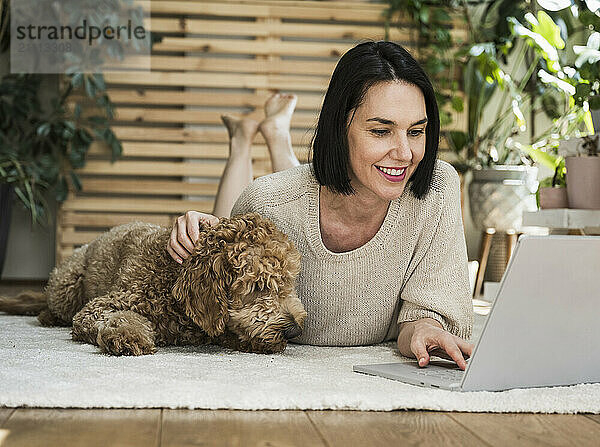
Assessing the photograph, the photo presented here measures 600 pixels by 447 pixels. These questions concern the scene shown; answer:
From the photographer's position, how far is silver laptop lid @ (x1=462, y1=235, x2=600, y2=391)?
4.81 feet

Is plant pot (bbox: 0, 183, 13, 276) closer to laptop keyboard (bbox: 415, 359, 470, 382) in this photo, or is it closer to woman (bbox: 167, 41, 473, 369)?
woman (bbox: 167, 41, 473, 369)

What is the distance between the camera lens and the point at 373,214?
7.30 ft

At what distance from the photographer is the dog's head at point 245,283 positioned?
6.26ft

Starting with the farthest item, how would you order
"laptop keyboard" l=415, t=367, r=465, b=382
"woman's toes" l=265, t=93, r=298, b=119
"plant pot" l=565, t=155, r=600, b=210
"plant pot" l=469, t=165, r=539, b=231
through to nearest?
1. "plant pot" l=469, t=165, r=539, b=231
2. "woman's toes" l=265, t=93, r=298, b=119
3. "plant pot" l=565, t=155, r=600, b=210
4. "laptop keyboard" l=415, t=367, r=465, b=382

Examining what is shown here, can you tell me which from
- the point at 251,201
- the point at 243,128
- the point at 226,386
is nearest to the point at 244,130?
the point at 243,128

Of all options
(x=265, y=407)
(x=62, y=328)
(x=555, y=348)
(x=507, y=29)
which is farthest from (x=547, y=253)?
(x=507, y=29)

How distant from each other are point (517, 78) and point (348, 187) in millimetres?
3583

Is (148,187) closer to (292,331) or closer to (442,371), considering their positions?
(292,331)

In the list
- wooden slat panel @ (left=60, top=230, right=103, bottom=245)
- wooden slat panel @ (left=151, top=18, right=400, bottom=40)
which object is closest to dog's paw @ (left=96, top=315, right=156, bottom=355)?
wooden slat panel @ (left=60, top=230, right=103, bottom=245)

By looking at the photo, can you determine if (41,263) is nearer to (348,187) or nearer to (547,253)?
(348,187)

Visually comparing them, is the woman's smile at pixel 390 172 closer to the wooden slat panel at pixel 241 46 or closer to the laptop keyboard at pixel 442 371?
the laptop keyboard at pixel 442 371

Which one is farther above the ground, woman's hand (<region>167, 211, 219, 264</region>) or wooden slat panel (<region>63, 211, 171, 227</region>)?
woman's hand (<region>167, 211, 219, 264</region>)

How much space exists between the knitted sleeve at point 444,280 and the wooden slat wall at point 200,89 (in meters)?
2.98

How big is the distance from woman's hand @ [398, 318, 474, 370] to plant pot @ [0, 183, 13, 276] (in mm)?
3384
